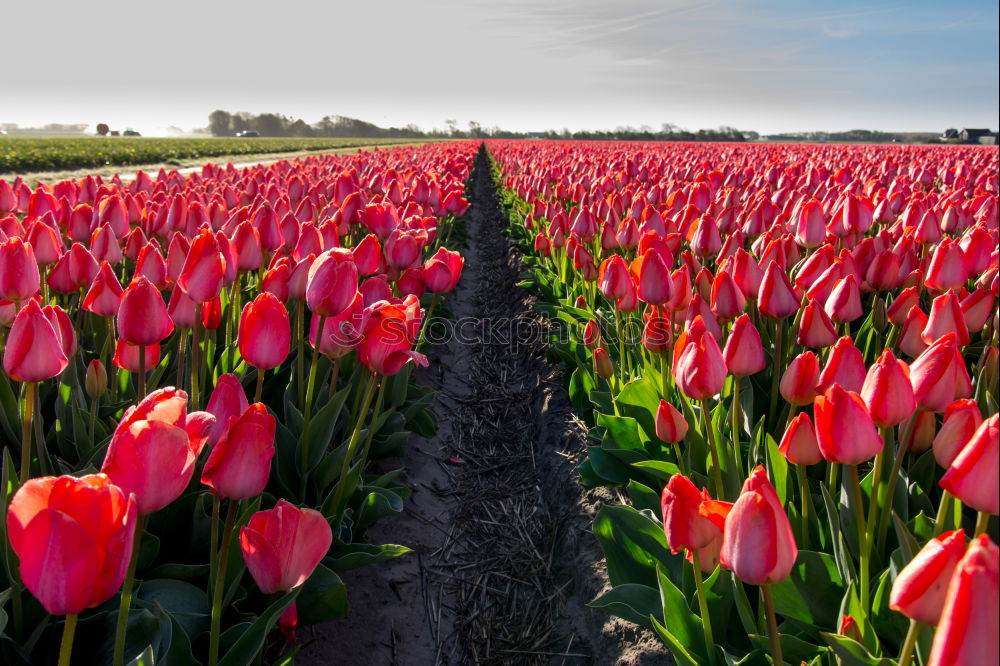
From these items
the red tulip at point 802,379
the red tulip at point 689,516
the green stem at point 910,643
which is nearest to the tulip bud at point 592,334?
the red tulip at point 802,379

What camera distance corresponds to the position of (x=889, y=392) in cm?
120

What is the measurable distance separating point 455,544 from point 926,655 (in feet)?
6.56

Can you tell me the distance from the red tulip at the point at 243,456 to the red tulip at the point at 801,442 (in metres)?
0.99

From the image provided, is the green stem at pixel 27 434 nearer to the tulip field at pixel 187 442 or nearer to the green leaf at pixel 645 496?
the tulip field at pixel 187 442

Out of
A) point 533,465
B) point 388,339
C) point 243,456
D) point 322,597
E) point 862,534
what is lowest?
point 533,465

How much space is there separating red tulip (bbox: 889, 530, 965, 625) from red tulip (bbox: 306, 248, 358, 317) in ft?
4.54

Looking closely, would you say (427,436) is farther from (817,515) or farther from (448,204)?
(448,204)

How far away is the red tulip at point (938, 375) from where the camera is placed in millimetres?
1238

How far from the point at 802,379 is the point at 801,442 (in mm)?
240

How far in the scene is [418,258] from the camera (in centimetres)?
296

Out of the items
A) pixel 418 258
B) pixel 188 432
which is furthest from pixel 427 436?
pixel 188 432

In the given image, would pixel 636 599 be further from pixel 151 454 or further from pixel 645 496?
pixel 151 454

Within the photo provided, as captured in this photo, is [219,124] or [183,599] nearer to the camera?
[183,599]

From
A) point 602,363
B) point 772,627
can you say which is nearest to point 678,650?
point 772,627
